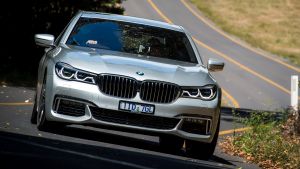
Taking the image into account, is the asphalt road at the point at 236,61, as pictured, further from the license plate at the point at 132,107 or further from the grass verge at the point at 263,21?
the license plate at the point at 132,107

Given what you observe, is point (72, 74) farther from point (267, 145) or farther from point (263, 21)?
point (263, 21)

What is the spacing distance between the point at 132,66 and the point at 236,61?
122 feet

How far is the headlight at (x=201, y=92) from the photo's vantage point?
11.5m

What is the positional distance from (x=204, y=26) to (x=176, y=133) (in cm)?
5016

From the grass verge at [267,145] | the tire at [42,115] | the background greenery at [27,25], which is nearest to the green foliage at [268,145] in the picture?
the grass verge at [267,145]

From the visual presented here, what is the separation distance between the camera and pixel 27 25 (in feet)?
94.7

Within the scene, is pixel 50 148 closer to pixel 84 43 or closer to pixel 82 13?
pixel 84 43

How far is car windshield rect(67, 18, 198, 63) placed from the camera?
12664mm

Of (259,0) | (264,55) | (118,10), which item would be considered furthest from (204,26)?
(118,10)

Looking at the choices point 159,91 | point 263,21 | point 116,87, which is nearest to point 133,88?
point 116,87

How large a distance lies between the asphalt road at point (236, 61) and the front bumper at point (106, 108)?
62.1ft

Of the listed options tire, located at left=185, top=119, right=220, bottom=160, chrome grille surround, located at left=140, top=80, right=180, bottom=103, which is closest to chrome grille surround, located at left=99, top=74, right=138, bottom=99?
chrome grille surround, located at left=140, top=80, right=180, bottom=103

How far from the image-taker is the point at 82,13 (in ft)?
44.3

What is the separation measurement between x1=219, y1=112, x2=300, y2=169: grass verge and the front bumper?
1581mm
